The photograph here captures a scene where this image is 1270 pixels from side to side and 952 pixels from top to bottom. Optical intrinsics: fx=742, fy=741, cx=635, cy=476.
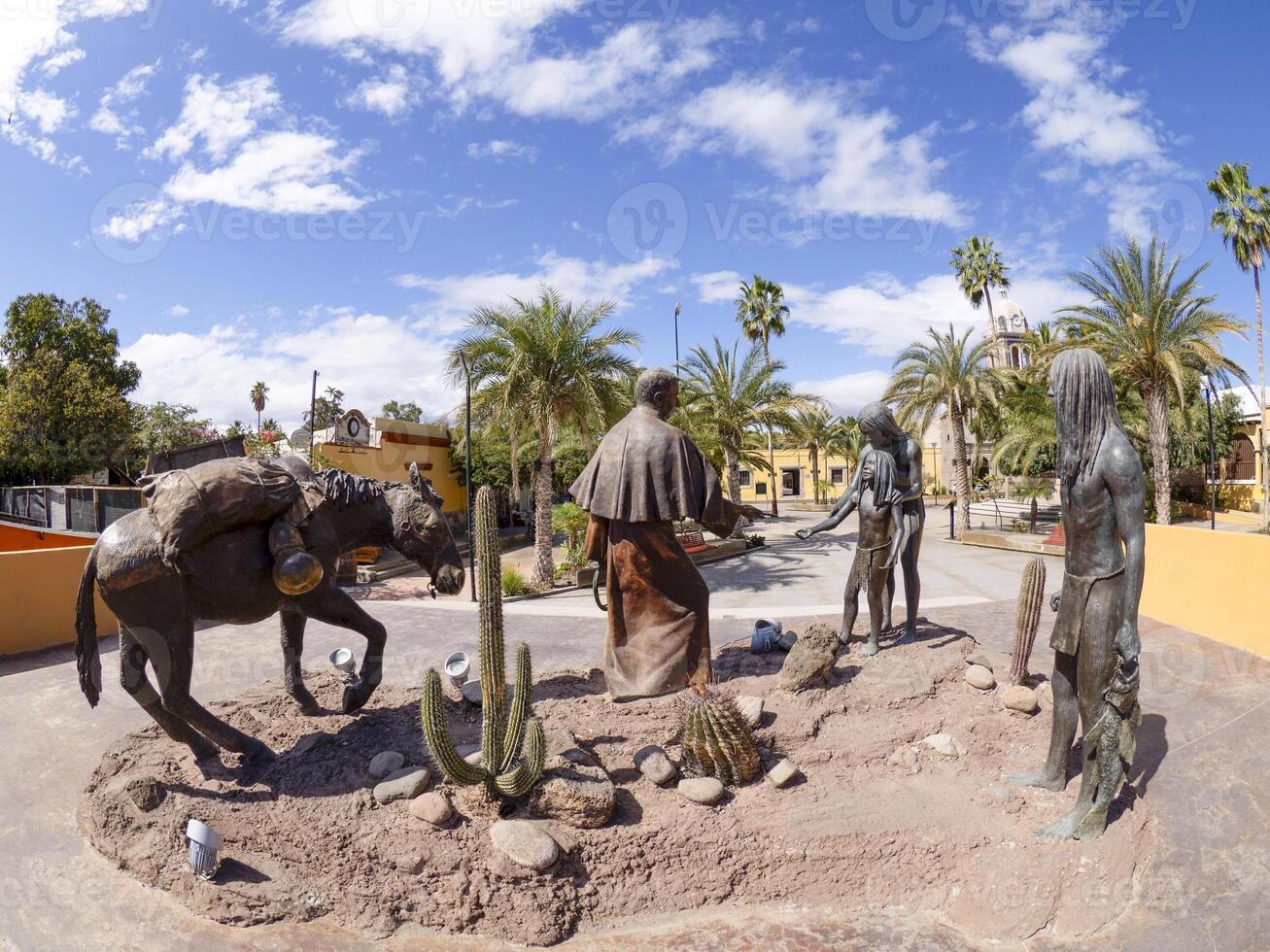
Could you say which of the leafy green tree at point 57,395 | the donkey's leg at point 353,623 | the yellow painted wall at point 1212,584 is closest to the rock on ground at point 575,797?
the donkey's leg at point 353,623

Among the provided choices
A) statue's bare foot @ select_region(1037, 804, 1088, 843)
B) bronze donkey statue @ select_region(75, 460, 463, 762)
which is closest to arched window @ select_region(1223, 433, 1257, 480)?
statue's bare foot @ select_region(1037, 804, 1088, 843)

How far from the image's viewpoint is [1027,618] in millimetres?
5680

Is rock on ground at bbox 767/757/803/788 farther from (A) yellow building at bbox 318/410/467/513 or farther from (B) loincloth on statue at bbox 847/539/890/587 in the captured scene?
(A) yellow building at bbox 318/410/467/513

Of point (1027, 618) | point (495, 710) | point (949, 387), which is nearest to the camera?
point (495, 710)

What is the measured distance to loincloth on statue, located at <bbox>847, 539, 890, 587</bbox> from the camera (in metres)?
6.23

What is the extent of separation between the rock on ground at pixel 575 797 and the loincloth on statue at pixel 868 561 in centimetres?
311

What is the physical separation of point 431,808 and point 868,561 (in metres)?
4.01

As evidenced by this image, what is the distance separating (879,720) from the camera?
17.0 ft

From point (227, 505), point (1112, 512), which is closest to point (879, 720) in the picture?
point (1112, 512)

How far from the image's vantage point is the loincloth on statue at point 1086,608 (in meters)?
3.85

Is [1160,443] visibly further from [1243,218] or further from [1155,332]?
[1243,218]

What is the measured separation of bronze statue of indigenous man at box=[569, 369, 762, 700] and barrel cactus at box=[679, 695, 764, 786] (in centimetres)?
105

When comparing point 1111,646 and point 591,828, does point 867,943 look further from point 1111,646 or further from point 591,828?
point 1111,646

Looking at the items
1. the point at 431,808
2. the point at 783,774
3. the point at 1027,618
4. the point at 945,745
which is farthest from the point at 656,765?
the point at 1027,618
